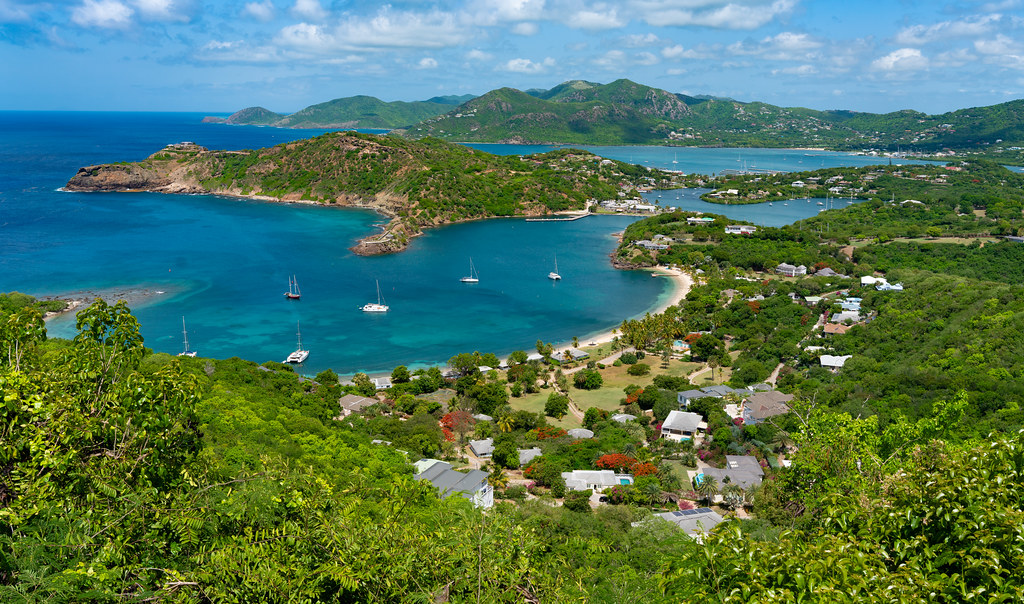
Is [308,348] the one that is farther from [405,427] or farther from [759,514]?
[759,514]

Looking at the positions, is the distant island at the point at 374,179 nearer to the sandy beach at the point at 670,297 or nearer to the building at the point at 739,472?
the sandy beach at the point at 670,297

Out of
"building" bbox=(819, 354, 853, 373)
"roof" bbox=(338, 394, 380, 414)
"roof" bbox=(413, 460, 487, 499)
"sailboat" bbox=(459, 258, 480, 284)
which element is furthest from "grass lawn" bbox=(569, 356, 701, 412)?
"sailboat" bbox=(459, 258, 480, 284)

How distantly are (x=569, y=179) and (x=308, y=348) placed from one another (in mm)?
71664

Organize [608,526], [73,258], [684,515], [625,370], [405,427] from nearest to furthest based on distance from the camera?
[608,526] < [684,515] < [405,427] < [625,370] < [73,258]

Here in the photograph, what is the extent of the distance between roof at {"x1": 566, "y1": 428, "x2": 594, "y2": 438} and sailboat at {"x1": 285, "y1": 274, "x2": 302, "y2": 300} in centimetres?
2949

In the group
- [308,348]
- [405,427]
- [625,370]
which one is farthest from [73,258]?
[625,370]

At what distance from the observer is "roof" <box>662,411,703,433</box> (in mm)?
25391

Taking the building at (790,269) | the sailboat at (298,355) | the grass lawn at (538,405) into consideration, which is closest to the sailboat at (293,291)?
the sailboat at (298,355)

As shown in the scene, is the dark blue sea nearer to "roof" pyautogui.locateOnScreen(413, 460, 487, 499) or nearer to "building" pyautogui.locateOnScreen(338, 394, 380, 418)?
"building" pyautogui.locateOnScreen(338, 394, 380, 418)

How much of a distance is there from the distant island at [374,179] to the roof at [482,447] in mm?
57251

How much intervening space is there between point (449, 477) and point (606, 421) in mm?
10291

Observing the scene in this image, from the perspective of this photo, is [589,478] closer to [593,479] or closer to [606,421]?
[593,479]

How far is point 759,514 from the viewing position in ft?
59.1

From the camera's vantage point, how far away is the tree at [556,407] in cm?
2795
